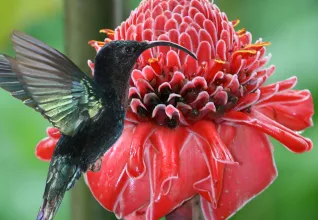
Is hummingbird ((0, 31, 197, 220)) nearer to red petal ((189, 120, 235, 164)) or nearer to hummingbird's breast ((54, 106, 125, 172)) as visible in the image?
hummingbird's breast ((54, 106, 125, 172))

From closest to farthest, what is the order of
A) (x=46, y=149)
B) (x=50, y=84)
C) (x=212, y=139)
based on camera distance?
1. (x=50, y=84)
2. (x=212, y=139)
3. (x=46, y=149)

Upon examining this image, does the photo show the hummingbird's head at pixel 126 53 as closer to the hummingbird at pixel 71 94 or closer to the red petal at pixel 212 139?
the hummingbird at pixel 71 94

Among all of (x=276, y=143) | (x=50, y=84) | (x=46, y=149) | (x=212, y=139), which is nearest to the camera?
(x=50, y=84)

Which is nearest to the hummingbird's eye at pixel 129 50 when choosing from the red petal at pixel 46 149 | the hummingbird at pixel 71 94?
the hummingbird at pixel 71 94

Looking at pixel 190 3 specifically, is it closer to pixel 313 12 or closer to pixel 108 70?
pixel 108 70

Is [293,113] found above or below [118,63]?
below

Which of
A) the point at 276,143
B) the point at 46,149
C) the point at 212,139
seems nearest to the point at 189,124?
the point at 212,139

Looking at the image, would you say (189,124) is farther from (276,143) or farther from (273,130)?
(276,143)
